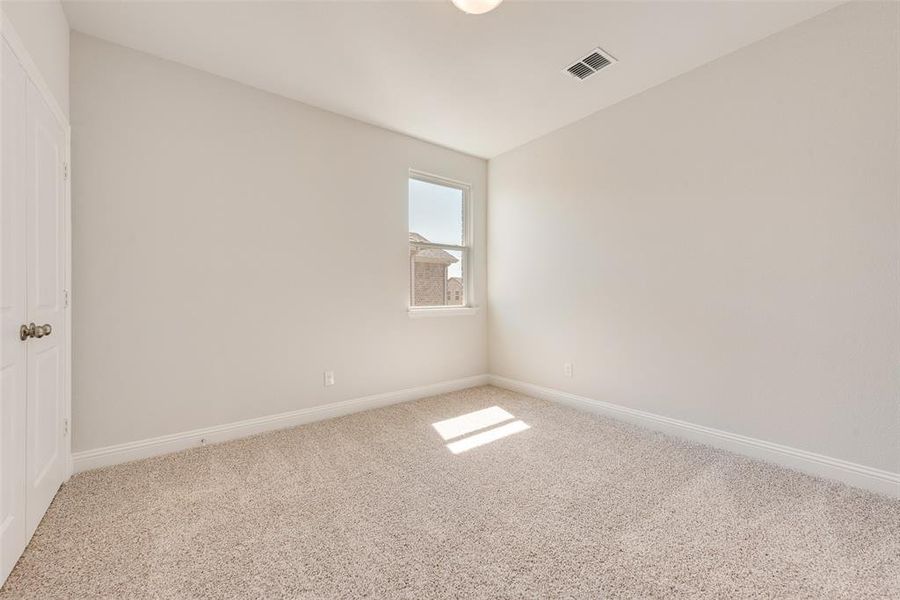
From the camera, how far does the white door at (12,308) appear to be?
4.24ft

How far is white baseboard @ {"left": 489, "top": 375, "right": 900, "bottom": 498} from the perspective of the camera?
6.20 feet

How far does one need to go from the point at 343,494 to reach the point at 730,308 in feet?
8.57

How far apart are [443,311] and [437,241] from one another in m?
0.73

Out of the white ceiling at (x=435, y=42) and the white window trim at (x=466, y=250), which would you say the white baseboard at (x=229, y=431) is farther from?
the white ceiling at (x=435, y=42)

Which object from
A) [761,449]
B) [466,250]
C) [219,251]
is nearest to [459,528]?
[761,449]

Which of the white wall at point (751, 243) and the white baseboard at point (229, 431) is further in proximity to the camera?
the white baseboard at point (229, 431)

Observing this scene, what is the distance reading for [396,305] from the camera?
347cm

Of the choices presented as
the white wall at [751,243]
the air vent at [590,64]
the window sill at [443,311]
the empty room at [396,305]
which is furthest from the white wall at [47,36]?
the white wall at [751,243]

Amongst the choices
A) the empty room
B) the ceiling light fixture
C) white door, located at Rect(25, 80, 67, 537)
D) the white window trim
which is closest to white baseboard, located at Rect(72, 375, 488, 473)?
the empty room

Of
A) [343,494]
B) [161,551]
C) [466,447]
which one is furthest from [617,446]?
[161,551]

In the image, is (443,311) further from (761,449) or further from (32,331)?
(32,331)

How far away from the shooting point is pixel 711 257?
2.47 metres

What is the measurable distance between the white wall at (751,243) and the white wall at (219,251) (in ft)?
5.62

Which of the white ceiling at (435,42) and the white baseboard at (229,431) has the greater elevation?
the white ceiling at (435,42)
